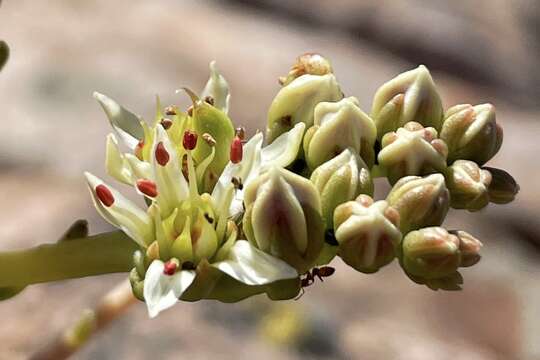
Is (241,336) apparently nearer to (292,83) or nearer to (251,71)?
(292,83)

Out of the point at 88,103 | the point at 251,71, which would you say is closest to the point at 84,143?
the point at 88,103

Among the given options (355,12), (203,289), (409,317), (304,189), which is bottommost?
(409,317)

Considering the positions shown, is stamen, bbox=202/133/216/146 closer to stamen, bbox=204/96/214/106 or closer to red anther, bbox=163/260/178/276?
stamen, bbox=204/96/214/106

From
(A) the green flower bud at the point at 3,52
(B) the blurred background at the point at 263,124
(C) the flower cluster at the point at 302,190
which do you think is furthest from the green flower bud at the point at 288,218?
(B) the blurred background at the point at 263,124

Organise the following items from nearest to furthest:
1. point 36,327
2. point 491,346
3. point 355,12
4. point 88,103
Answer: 1. point 36,327
2. point 491,346
3. point 88,103
4. point 355,12

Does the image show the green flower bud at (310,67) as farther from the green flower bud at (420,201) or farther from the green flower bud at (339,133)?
the green flower bud at (420,201)

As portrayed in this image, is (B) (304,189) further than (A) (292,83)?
No

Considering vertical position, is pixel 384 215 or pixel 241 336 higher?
pixel 384 215

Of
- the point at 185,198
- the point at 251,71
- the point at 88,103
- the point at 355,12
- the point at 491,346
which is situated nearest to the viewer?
the point at 185,198

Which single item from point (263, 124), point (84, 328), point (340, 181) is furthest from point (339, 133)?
point (263, 124)
